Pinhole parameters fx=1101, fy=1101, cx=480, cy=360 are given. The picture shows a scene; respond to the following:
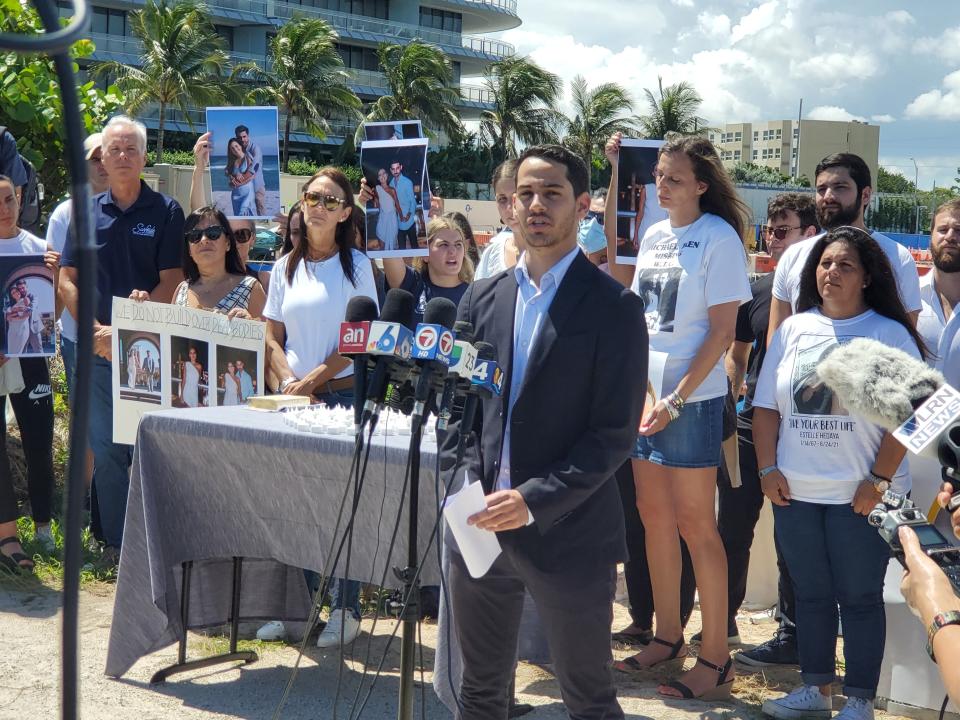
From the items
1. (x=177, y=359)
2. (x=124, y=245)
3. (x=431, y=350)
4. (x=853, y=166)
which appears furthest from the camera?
(x=124, y=245)

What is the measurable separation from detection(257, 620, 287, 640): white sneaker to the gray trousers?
2.19m

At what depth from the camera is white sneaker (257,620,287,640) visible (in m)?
5.44

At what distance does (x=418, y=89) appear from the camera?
64125 mm

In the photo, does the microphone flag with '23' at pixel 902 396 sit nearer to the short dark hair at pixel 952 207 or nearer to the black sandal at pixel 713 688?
the black sandal at pixel 713 688

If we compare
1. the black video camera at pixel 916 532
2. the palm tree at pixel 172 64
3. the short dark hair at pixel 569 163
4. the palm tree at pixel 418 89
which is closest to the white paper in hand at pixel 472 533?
the short dark hair at pixel 569 163

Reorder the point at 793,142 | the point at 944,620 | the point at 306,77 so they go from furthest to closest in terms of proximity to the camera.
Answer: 1. the point at 793,142
2. the point at 306,77
3. the point at 944,620

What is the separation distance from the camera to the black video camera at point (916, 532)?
2.36 meters

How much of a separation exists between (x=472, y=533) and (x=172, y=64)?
53.8 metres

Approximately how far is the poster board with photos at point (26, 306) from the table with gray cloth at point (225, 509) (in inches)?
77.1

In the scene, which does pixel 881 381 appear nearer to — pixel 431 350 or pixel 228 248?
pixel 431 350

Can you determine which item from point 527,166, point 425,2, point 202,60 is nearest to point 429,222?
point 527,166

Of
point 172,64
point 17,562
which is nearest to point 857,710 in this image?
point 17,562

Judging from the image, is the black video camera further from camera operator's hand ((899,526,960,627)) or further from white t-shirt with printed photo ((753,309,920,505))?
white t-shirt with printed photo ((753,309,920,505))

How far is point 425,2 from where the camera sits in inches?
2950
